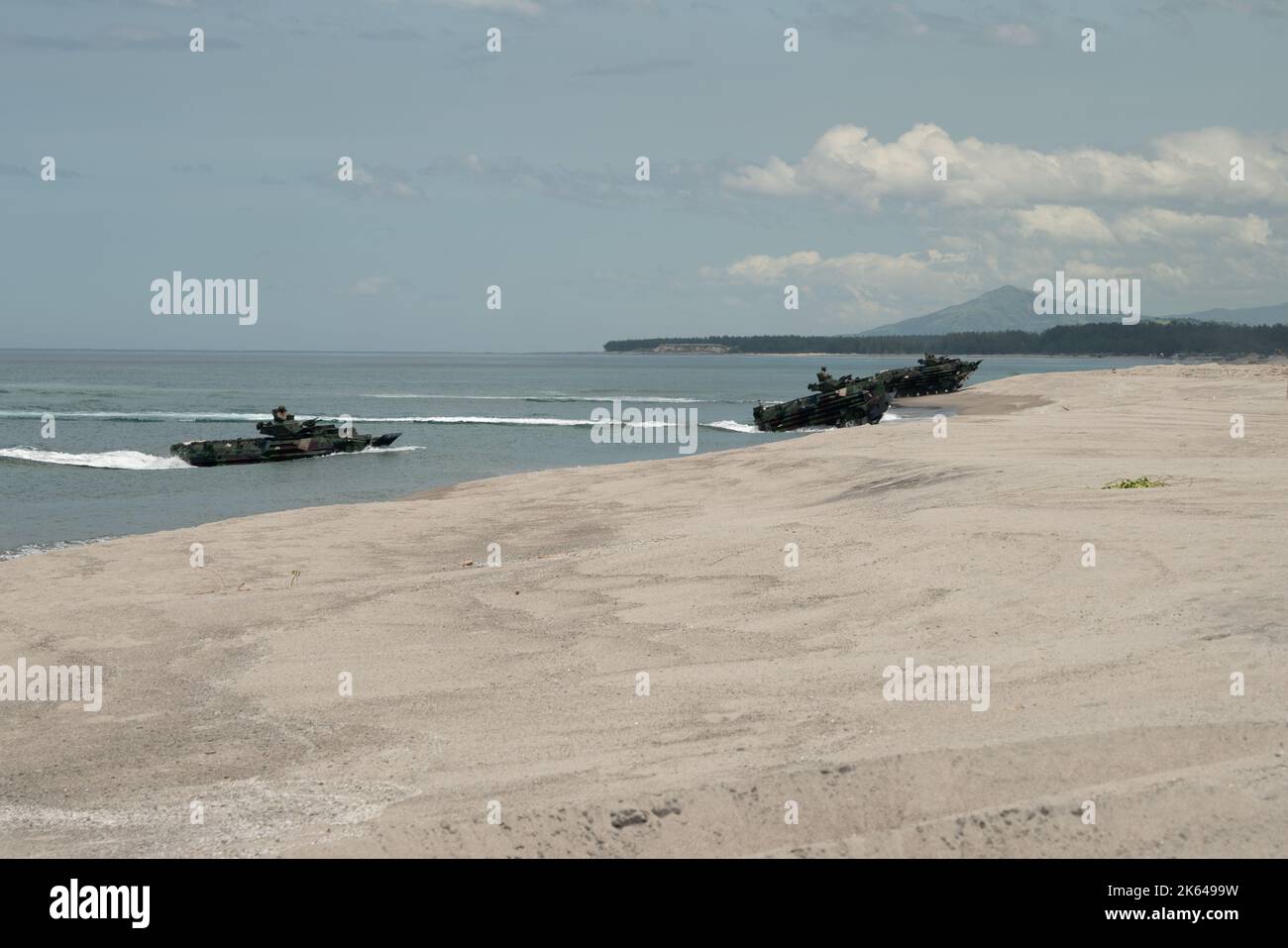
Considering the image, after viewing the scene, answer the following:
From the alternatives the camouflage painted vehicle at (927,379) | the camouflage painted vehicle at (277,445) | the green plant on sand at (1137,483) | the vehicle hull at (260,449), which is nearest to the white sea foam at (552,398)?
the camouflage painted vehicle at (927,379)

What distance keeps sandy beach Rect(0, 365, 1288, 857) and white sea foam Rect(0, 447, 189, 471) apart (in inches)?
1003

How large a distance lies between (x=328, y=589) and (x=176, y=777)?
6314 millimetres

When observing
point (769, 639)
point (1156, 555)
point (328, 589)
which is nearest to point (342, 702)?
point (769, 639)

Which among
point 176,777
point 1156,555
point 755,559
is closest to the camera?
point 176,777

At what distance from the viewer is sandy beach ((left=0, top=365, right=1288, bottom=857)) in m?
6.21

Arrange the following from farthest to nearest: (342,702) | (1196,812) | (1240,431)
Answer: (1240,431) < (342,702) < (1196,812)

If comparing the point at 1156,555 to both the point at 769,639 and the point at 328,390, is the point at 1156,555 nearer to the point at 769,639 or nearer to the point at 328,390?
the point at 769,639

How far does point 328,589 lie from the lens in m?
13.9

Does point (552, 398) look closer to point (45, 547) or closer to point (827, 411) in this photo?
point (827, 411)

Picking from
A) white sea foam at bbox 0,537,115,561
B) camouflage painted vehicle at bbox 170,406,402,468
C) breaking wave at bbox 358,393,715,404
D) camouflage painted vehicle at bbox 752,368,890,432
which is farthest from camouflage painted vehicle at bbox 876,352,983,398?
white sea foam at bbox 0,537,115,561

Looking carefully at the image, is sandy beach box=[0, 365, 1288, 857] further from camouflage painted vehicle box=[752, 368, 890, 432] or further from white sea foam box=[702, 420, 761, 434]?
white sea foam box=[702, 420, 761, 434]

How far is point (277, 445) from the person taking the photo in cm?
4397

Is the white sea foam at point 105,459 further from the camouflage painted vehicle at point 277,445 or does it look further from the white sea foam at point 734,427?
the white sea foam at point 734,427

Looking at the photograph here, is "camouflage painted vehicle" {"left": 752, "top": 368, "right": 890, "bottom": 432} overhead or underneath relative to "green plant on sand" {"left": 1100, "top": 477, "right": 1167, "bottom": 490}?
overhead
